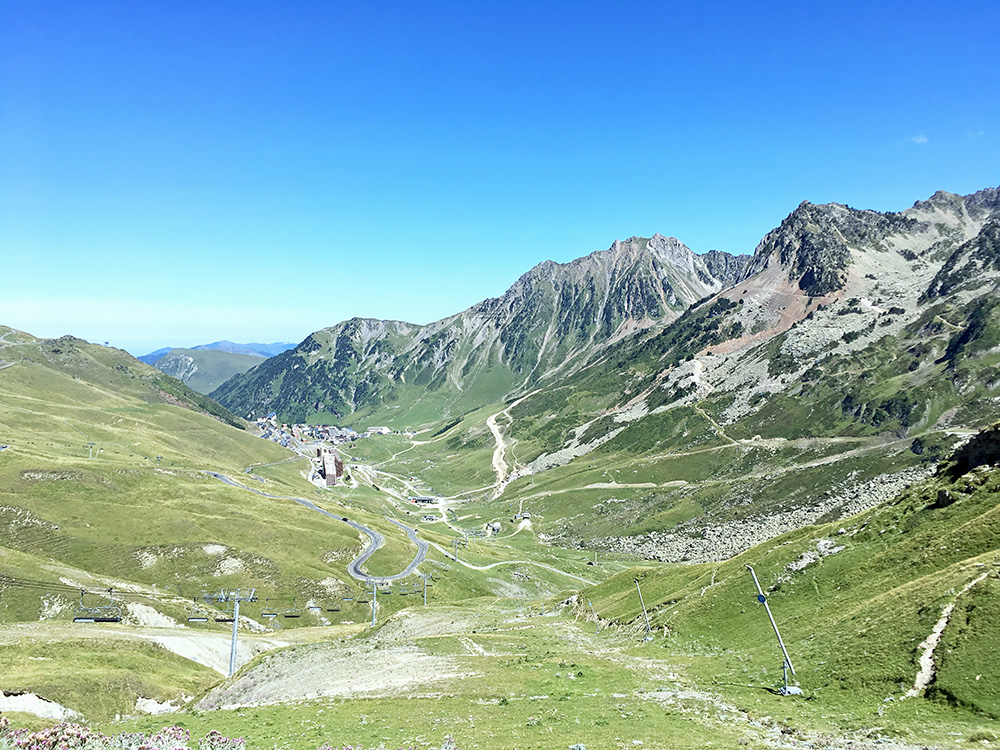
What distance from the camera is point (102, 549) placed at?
135 meters

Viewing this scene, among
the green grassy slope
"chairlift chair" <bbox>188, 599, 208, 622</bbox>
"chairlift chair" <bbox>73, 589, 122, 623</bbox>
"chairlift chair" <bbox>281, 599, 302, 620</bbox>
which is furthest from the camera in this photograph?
"chairlift chair" <bbox>281, 599, 302, 620</bbox>

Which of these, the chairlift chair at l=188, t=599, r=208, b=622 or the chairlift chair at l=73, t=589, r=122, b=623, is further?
the chairlift chair at l=188, t=599, r=208, b=622

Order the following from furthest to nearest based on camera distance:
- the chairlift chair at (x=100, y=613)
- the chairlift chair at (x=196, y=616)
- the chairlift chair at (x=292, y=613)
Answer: the chairlift chair at (x=292, y=613) → the chairlift chair at (x=196, y=616) → the chairlift chair at (x=100, y=613)

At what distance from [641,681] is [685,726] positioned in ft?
45.8

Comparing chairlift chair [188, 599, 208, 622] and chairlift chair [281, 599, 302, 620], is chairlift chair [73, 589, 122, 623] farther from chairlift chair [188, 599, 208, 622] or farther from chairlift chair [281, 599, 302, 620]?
chairlift chair [281, 599, 302, 620]

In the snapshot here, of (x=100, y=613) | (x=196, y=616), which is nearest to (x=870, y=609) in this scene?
(x=196, y=616)

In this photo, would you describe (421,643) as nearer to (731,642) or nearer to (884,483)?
(731,642)

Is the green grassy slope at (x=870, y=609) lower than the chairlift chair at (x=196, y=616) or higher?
higher

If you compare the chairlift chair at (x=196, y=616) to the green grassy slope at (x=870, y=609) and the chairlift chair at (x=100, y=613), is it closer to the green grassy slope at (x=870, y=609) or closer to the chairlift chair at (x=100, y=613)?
the chairlift chair at (x=100, y=613)

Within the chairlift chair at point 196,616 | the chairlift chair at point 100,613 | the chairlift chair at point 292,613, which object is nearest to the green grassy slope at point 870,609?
the chairlift chair at point 292,613

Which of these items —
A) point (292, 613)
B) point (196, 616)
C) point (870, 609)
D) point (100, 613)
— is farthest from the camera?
point (292, 613)

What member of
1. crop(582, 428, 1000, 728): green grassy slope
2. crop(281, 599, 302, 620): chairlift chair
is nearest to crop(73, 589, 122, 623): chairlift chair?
crop(281, 599, 302, 620): chairlift chair

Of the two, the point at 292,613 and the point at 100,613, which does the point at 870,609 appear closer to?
the point at 292,613

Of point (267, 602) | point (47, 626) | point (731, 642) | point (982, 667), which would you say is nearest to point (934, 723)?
point (982, 667)
